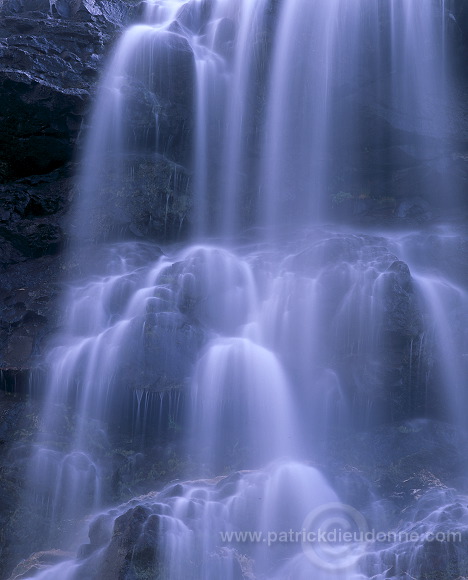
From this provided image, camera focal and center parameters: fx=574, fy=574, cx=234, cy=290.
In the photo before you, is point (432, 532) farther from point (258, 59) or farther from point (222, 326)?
point (258, 59)

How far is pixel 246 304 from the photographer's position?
36.0 feet

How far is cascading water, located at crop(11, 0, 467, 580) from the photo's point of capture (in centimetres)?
747

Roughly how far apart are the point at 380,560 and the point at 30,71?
12326mm

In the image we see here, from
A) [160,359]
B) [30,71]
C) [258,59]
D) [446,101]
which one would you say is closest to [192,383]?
[160,359]

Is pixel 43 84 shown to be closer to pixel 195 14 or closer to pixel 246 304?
pixel 195 14

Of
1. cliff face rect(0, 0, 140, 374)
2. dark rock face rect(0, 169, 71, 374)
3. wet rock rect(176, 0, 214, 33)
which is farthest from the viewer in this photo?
wet rock rect(176, 0, 214, 33)

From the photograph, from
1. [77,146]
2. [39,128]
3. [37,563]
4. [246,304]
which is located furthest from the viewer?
[77,146]

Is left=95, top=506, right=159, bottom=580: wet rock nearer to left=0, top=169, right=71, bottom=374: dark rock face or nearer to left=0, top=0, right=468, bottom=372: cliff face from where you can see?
left=0, top=169, right=71, bottom=374: dark rock face

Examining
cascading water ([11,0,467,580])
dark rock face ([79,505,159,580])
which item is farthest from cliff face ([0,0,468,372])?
dark rock face ([79,505,159,580])

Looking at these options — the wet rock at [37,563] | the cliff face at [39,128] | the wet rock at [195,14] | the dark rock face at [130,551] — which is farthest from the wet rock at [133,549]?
the wet rock at [195,14]

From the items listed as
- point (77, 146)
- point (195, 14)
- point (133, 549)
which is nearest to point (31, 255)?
point (77, 146)

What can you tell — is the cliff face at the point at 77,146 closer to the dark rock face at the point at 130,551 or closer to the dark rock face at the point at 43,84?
the dark rock face at the point at 43,84

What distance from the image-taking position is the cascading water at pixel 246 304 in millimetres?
7473

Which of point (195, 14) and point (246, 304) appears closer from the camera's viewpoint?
point (246, 304)
